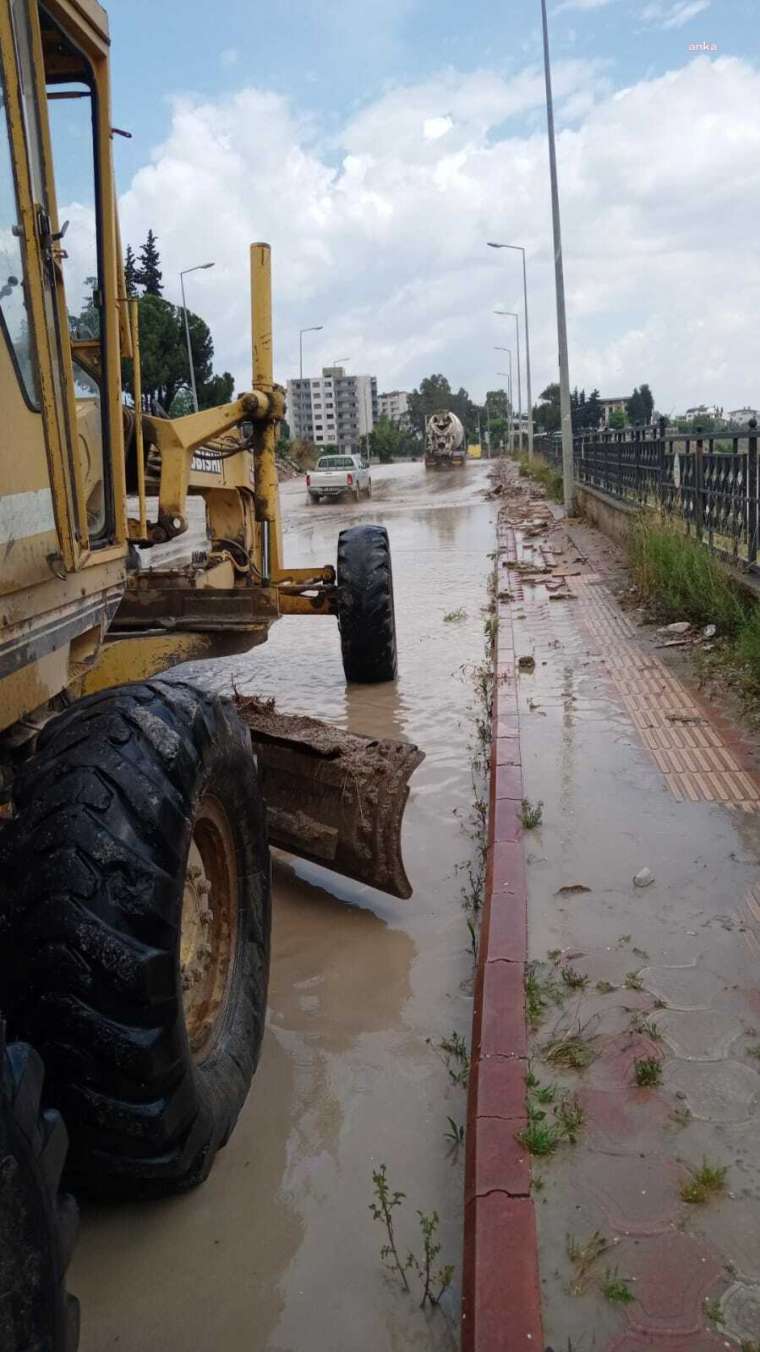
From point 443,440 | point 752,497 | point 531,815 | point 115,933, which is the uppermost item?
point 443,440

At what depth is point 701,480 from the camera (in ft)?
36.0

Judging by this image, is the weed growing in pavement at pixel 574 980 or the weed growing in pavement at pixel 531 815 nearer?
the weed growing in pavement at pixel 574 980

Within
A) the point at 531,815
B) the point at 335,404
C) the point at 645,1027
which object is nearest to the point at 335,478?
the point at 531,815

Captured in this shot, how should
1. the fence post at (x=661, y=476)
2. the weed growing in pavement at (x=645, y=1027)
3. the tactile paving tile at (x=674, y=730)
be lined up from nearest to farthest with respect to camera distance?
the weed growing in pavement at (x=645, y=1027)
the tactile paving tile at (x=674, y=730)
the fence post at (x=661, y=476)

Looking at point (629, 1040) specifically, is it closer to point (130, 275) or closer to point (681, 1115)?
point (681, 1115)

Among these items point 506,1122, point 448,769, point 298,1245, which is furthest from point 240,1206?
point 448,769

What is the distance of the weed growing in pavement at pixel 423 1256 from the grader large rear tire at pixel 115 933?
45 cm

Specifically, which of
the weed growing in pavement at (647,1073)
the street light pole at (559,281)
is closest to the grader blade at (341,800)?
the weed growing in pavement at (647,1073)

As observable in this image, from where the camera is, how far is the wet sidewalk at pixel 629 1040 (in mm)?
2393

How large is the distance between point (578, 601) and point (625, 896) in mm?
7911

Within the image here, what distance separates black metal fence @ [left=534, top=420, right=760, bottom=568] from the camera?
8984 mm

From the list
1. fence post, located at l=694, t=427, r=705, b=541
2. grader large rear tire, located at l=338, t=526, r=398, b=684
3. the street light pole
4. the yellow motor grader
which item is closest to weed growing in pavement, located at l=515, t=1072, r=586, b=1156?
the yellow motor grader

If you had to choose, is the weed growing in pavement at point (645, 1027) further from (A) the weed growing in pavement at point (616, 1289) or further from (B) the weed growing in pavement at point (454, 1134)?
(A) the weed growing in pavement at point (616, 1289)

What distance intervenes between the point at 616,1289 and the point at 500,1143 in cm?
54
